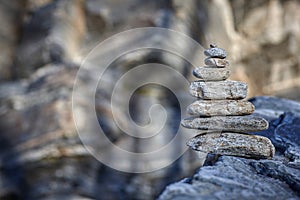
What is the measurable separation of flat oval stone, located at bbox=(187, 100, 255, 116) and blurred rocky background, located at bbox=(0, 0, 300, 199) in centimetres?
549

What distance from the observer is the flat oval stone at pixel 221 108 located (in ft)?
10.3

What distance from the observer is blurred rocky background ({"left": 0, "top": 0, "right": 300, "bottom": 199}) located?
26.5 ft

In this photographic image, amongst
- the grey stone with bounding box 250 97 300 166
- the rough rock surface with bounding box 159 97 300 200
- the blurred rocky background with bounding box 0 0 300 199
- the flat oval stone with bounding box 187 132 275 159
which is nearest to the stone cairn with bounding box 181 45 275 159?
the flat oval stone with bounding box 187 132 275 159

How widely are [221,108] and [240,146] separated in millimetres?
418

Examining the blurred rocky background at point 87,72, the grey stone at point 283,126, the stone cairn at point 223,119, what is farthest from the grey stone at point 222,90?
the blurred rocky background at point 87,72

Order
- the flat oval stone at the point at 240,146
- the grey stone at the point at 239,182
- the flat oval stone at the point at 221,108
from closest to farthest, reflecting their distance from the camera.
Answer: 1. the grey stone at the point at 239,182
2. the flat oval stone at the point at 240,146
3. the flat oval stone at the point at 221,108

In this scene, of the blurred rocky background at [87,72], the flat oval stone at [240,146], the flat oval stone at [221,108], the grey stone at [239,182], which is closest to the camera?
the grey stone at [239,182]

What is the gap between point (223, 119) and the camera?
10.3 ft

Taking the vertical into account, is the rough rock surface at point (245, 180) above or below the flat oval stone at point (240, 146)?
below

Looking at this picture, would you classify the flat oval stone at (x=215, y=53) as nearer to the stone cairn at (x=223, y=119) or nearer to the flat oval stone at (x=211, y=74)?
the stone cairn at (x=223, y=119)

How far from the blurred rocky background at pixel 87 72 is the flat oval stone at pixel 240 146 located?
553cm

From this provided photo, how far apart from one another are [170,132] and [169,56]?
247cm

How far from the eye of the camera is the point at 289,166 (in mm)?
2891

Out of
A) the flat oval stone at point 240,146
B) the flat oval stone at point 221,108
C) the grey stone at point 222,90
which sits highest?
the grey stone at point 222,90
